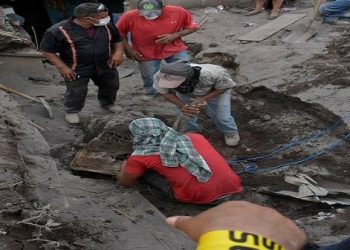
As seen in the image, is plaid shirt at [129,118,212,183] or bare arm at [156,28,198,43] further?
bare arm at [156,28,198,43]

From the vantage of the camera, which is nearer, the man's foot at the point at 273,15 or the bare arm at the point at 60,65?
the bare arm at the point at 60,65

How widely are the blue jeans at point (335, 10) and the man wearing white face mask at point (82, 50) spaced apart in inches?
191

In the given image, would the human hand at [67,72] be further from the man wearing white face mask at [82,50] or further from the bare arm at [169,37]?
the bare arm at [169,37]

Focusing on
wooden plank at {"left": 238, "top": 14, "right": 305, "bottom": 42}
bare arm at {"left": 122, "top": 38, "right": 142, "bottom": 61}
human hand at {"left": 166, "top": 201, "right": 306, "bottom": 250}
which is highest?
human hand at {"left": 166, "top": 201, "right": 306, "bottom": 250}

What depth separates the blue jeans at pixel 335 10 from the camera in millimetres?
9383

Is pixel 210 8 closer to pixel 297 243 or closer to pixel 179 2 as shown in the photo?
pixel 179 2

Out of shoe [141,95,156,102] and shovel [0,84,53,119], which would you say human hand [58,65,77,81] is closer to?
shovel [0,84,53,119]

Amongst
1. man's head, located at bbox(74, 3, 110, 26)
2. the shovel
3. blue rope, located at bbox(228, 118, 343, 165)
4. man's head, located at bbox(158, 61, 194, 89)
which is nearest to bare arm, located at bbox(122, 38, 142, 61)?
man's head, located at bbox(74, 3, 110, 26)

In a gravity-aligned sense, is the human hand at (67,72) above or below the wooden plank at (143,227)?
above

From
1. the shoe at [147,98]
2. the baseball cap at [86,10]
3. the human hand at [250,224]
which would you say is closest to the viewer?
the human hand at [250,224]

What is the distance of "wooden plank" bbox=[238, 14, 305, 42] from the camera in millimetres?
9343

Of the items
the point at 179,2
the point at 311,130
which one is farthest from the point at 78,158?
the point at 179,2

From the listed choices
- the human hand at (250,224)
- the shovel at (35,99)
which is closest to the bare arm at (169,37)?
the shovel at (35,99)

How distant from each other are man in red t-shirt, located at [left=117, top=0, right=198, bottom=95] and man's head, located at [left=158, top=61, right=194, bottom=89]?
64.8 inches
